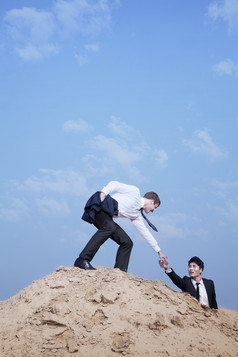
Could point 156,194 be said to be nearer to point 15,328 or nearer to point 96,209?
point 96,209

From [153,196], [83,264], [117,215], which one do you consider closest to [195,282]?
[153,196]

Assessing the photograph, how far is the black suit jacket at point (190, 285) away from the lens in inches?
257

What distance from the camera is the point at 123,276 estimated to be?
6.09 m

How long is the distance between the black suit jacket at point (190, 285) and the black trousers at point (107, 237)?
81 cm

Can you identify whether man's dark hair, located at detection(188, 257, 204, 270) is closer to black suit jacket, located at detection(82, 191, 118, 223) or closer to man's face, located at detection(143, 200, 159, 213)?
man's face, located at detection(143, 200, 159, 213)

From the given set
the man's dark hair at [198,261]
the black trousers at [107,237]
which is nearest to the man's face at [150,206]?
the black trousers at [107,237]

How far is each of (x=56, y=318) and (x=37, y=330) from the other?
0.29 meters

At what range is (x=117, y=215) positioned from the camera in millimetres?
6613

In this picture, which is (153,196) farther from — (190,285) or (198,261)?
(190,285)

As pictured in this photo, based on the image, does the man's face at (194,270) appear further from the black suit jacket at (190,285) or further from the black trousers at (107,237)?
the black trousers at (107,237)

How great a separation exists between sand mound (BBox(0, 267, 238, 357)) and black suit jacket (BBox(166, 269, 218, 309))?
11.4 inches

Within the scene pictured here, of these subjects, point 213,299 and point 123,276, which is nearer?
point 123,276

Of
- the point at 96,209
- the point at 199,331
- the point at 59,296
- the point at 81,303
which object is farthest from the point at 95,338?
the point at 96,209

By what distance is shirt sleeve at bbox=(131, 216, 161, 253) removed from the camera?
6.87 meters
